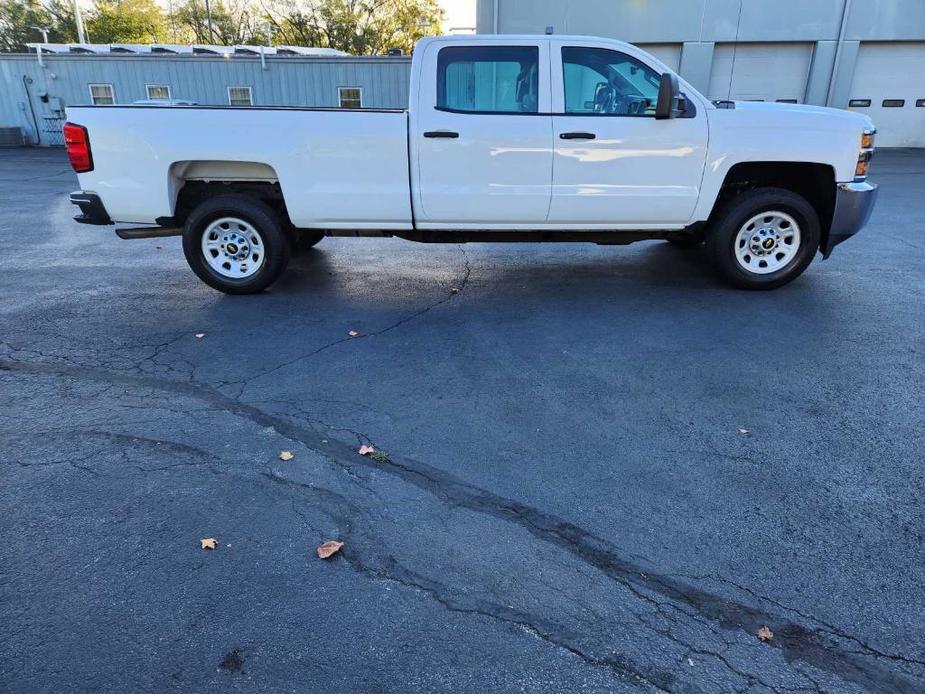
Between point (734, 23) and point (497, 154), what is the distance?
61.7 ft

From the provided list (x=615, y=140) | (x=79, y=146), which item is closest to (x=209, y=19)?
(x=79, y=146)

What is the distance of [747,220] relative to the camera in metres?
5.93

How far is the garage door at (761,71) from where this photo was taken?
67.5 ft

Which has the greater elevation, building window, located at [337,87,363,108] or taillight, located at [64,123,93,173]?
building window, located at [337,87,363,108]

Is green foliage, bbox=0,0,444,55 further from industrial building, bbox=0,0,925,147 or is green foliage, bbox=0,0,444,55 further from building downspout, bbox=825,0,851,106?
building downspout, bbox=825,0,851,106

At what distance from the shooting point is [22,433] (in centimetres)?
373

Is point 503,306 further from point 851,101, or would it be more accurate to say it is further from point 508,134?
point 851,101

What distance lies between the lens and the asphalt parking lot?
2.28m

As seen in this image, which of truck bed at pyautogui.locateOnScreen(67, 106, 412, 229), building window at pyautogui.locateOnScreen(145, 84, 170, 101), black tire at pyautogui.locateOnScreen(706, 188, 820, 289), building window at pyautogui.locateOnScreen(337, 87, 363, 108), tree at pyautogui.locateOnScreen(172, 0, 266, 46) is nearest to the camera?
truck bed at pyautogui.locateOnScreen(67, 106, 412, 229)

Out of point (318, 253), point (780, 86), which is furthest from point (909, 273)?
point (780, 86)

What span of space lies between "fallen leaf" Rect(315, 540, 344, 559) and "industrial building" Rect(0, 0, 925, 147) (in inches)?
749

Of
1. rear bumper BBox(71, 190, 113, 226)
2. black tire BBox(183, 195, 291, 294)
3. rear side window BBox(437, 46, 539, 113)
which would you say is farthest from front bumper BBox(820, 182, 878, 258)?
rear bumper BBox(71, 190, 113, 226)

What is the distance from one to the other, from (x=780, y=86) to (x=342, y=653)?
77.7 feet

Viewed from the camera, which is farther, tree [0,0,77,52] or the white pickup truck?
tree [0,0,77,52]
